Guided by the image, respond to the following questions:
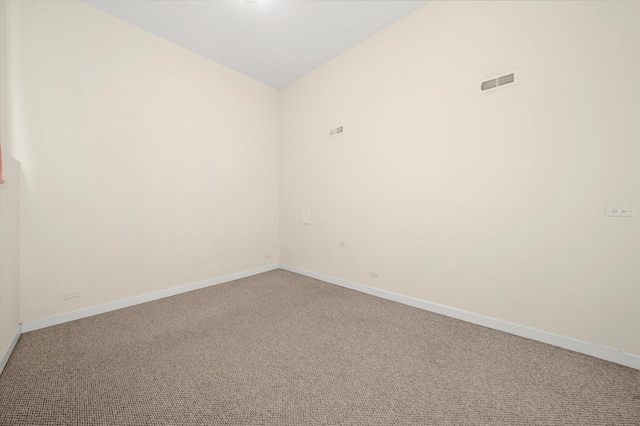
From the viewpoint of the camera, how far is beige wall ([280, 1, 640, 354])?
6.36 ft

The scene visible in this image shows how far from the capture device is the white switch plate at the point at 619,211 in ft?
6.15

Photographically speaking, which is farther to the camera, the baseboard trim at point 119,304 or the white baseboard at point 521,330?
the baseboard trim at point 119,304

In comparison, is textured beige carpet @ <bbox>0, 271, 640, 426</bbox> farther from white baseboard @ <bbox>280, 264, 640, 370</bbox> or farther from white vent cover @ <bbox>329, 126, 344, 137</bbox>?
white vent cover @ <bbox>329, 126, 344, 137</bbox>

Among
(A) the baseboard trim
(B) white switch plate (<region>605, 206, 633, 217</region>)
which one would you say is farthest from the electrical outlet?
(B) white switch plate (<region>605, 206, 633, 217</region>)

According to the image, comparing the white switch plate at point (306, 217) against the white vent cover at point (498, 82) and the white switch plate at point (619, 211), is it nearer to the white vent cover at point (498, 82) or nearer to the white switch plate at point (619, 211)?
the white vent cover at point (498, 82)

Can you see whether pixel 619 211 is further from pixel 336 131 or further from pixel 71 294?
pixel 71 294

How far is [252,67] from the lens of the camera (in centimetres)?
405

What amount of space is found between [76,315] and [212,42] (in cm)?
376

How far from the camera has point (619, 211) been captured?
192cm

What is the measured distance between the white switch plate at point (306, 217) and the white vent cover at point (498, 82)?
286 centimetres

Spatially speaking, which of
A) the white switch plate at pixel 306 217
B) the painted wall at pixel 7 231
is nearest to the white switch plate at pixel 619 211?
the white switch plate at pixel 306 217

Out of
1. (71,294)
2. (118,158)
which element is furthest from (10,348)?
(118,158)

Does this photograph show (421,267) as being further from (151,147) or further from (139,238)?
(151,147)

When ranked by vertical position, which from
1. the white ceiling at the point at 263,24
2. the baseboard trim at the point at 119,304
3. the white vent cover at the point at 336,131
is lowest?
the baseboard trim at the point at 119,304
